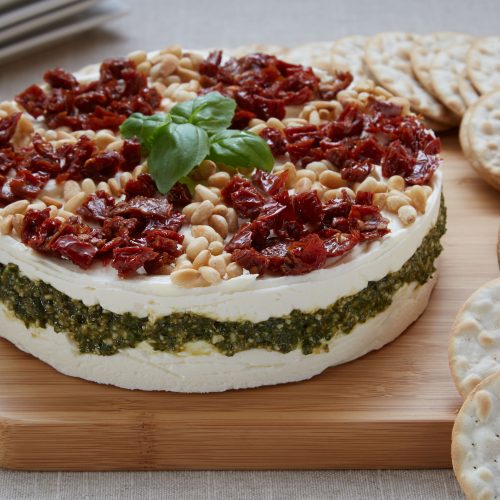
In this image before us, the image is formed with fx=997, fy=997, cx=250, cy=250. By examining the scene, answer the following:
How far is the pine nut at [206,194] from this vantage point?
4500 millimetres

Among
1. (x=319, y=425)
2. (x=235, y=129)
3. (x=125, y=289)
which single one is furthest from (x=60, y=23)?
(x=319, y=425)

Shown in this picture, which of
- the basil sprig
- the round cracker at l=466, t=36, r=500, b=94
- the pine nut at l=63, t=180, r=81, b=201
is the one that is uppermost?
the basil sprig

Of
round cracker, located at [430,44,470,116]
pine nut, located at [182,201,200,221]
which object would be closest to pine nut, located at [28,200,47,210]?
pine nut, located at [182,201,200,221]

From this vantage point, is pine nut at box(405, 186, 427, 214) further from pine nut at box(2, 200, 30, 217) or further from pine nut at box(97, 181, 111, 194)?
pine nut at box(2, 200, 30, 217)

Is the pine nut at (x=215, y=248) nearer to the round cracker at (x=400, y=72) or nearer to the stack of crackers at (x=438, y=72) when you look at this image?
the stack of crackers at (x=438, y=72)

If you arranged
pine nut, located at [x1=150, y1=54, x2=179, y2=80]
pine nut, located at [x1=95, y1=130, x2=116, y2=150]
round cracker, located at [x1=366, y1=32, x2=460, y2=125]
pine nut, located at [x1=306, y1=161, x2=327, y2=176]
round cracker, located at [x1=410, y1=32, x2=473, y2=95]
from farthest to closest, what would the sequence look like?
round cracker, located at [x1=410, y1=32, x2=473, y2=95]
round cracker, located at [x1=366, y1=32, x2=460, y2=125]
pine nut, located at [x1=150, y1=54, x2=179, y2=80]
pine nut, located at [x1=95, y1=130, x2=116, y2=150]
pine nut, located at [x1=306, y1=161, x2=327, y2=176]

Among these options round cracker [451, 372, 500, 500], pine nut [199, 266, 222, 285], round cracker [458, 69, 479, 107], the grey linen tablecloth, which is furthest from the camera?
the grey linen tablecloth

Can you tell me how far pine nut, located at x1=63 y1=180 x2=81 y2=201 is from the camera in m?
4.59

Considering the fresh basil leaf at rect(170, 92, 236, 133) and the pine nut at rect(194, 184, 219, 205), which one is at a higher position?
the fresh basil leaf at rect(170, 92, 236, 133)

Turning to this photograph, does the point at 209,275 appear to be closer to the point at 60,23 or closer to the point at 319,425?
the point at 319,425

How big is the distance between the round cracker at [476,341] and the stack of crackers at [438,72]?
1406mm

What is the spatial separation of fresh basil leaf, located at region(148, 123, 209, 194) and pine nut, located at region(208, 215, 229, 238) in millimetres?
286

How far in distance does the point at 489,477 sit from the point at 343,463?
0.74 metres

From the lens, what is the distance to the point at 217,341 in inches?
166
